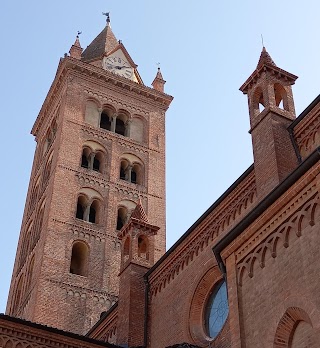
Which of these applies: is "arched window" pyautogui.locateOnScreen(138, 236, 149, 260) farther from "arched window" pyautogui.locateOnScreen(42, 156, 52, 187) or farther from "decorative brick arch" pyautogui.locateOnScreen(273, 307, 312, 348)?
"arched window" pyautogui.locateOnScreen(42, 156, 52, 187)

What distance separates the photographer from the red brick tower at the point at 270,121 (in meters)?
13.8

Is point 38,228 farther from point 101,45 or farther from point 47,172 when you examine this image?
point 101,45

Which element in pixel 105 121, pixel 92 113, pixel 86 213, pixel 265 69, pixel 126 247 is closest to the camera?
pixel 265 69

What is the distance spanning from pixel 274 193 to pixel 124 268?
9295 millimetres

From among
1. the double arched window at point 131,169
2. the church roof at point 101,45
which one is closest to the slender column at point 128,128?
the double arched window at point 131,169

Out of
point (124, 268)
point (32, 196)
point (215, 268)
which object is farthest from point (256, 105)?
point (32, 196)

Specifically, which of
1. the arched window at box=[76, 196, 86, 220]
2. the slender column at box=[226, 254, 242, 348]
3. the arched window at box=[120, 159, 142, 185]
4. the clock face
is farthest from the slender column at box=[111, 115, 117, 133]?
the slender column at box=[226, 254, 242, 348]

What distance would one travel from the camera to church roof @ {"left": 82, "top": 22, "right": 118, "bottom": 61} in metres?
34.9

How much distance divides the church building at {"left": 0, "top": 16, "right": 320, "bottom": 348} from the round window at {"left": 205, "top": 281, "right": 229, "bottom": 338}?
0.11 feet

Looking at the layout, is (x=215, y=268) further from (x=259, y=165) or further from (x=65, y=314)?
(x=65, y=314)

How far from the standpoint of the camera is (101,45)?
119 feet

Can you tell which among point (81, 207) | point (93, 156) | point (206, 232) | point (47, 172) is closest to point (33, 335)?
point (206, 232)

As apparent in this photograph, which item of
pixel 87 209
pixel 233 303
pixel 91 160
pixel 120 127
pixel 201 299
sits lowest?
pixel 233 303

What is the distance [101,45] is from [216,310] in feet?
79.7
